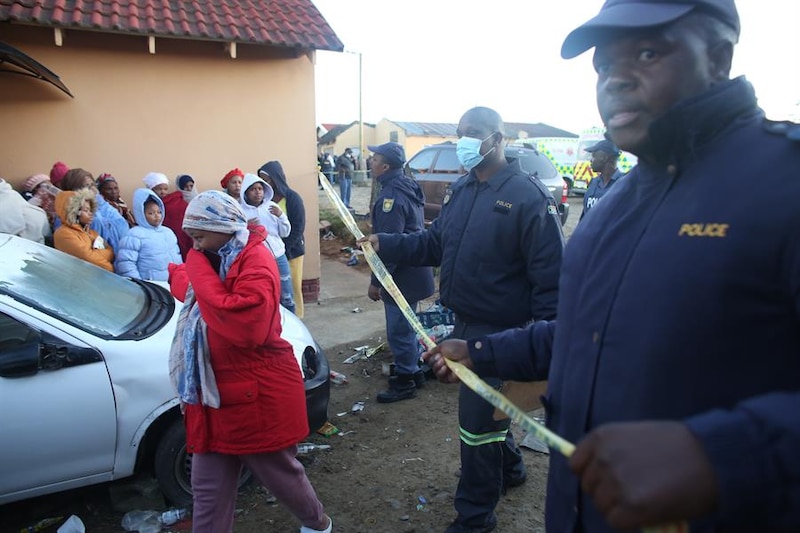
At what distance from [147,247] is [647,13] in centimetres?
468

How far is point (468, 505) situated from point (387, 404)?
1.86 m

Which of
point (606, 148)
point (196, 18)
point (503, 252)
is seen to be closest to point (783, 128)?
point (503, 252)

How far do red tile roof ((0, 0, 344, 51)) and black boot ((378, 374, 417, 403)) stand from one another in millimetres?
4442

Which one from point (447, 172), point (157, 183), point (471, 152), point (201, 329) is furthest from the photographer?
point (447, 172)

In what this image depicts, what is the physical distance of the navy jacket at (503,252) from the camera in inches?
108

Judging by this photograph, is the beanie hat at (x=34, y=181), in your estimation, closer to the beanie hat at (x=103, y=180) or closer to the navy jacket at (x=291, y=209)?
the beanie hat at (x=103, y=180)

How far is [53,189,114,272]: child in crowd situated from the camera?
453cm

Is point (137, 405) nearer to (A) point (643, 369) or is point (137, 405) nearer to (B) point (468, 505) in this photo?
(B) point (468, 505)

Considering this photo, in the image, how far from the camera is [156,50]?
6.63 m

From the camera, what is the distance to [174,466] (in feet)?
10.4

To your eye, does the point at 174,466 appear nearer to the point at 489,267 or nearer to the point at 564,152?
the point at 489,267

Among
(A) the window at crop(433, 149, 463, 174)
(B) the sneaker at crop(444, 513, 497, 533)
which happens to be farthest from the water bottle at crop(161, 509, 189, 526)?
(A) the window at crop(433, 149, 463, 174)

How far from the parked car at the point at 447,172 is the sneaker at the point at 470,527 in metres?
8.11

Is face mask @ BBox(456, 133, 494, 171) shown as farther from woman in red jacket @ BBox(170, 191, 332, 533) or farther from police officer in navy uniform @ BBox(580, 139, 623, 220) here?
police officer in navy uniform @ BBox(580, 139, 623, 220)
